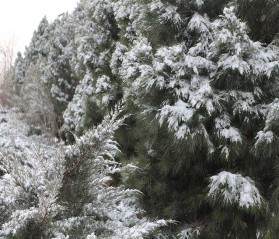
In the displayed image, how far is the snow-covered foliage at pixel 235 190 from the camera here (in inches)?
147

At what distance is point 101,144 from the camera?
11.0 ft

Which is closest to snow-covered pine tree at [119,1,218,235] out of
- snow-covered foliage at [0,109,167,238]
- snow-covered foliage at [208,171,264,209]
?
snow-covered foliage at [208,171,264,209]

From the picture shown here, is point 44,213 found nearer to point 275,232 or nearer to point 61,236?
point 61,236

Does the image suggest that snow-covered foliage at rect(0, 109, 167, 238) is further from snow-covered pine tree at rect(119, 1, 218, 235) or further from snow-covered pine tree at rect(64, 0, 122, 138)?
snow-covered pine tree at rect(64, 0, 122, 138)

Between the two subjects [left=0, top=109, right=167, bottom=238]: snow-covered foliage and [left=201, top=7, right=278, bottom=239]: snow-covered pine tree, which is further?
[left=201, top=7, right=278, bottom=239]: snow-covered pine tree

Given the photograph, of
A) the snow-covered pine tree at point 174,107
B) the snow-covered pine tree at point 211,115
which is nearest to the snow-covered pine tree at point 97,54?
the snow-covered pine tree at point 174,107

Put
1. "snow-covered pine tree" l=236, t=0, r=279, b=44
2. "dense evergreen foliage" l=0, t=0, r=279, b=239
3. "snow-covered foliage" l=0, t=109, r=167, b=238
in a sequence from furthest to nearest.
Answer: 1. "snow-covered pine tree" l=236, t=0, r=279, b=44
2. "dense evergreen foliage" l=0, t=0, r=279, b=239
3. "snow-covered foliage" l=0, t=109, r=167, b=238

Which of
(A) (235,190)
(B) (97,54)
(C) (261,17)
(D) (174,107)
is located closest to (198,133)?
(D) (174,107)

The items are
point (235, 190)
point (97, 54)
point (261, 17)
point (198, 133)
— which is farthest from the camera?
point (97, 54)

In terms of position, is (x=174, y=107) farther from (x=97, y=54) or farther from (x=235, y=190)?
(x=97, y=54)

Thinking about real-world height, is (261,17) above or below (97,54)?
below

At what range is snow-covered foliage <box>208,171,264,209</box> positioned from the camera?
375 cm

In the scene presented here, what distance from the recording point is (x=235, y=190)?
12.5 ft

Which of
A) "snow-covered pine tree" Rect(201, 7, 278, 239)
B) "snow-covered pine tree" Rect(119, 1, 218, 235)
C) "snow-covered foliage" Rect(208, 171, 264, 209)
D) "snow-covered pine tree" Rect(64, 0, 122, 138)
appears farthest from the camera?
"snow-covered pine tree" Rect(64, 0, 122, 138)
